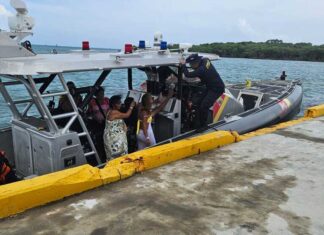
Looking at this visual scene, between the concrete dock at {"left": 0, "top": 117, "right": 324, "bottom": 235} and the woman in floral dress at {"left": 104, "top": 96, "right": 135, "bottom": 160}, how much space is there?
0.65m

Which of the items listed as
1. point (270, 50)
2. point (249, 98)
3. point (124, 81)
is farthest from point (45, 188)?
point (270, 50)

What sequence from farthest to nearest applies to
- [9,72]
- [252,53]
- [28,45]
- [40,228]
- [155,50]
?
[252,53] < [155,50] < [28,45] < [9,72] < [40,228]

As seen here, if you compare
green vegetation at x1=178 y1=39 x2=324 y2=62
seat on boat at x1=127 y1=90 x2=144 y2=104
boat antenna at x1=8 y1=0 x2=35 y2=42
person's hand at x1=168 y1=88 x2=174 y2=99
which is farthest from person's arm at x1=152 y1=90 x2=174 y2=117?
green vegetation at x1=178 y1=39 x2=324 y2=62

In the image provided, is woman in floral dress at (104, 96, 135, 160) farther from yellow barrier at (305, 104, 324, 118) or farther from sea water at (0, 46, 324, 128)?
yellow barrier at (305, 104, 324, 118)

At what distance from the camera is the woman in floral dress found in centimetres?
486

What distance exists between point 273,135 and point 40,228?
4514 millimetres

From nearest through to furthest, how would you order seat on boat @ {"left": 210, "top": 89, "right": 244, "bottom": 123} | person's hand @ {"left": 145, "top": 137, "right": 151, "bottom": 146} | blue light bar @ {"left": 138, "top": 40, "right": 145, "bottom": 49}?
person's hand @ {"left": 145, "top": 137, "right": 151, "bottom": 146}
blue light bar @ {"left": 138, "top": 40, "right": 145, "bottom": 49}
seat on boat @ {"left": 210, "top": 89, "right": 244, "bottom": 123}

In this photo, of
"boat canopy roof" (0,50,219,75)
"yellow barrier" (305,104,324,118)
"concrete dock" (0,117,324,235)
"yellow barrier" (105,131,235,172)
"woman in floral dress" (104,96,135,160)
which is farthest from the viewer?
"yellow barrier" (305,104,324,118)

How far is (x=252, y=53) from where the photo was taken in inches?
2975

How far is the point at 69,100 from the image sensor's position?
14.6 feet

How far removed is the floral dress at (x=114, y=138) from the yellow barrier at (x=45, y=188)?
830 millimetres

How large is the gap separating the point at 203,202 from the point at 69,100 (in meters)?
2.00

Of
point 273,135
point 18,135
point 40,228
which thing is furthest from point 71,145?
point 273,135

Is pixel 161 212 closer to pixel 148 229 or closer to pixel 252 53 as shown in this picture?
pixel 148 229
